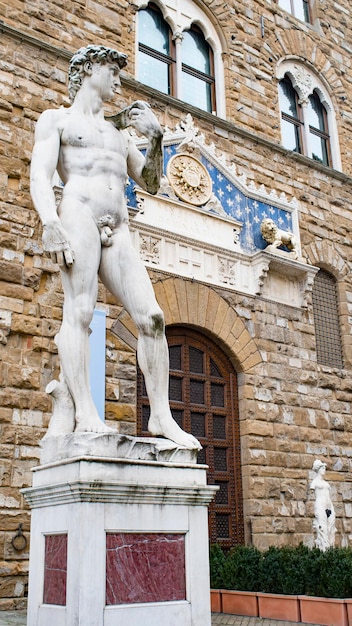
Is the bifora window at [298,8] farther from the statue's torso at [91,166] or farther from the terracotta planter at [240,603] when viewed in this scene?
the terracotta planter at [240,603]

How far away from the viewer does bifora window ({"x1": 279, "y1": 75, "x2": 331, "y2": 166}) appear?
13.9 metres

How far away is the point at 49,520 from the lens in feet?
16.6

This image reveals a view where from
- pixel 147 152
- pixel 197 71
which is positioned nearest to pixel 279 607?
pixel 147 152

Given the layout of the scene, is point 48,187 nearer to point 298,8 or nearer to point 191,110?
point 191,110

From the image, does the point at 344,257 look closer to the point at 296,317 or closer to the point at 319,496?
the point at 296,317

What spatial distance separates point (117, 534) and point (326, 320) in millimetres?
8802

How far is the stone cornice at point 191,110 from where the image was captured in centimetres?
1003

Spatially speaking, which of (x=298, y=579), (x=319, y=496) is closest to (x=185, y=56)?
(x=319, y=496)

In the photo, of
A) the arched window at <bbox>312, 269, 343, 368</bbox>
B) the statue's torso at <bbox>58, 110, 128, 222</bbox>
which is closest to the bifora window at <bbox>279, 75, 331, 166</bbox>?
the arched window at <bbox>312, 269, 343, 368</bbox>

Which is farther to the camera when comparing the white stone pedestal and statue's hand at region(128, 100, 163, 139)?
statue's hand at region(128, 100, 163, 139)

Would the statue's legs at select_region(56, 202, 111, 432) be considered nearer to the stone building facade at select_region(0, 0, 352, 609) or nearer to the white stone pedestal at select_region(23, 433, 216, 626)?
the white stone pedestal at select_region(23, 433, 216, 626)

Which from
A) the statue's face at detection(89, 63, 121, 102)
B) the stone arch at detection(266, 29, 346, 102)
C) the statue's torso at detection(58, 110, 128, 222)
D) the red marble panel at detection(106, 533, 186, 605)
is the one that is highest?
the stone arch at detection(266, 29, 346, 102)

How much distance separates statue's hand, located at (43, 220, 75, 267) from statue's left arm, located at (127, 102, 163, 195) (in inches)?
47.1

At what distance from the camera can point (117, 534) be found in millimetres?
4793
